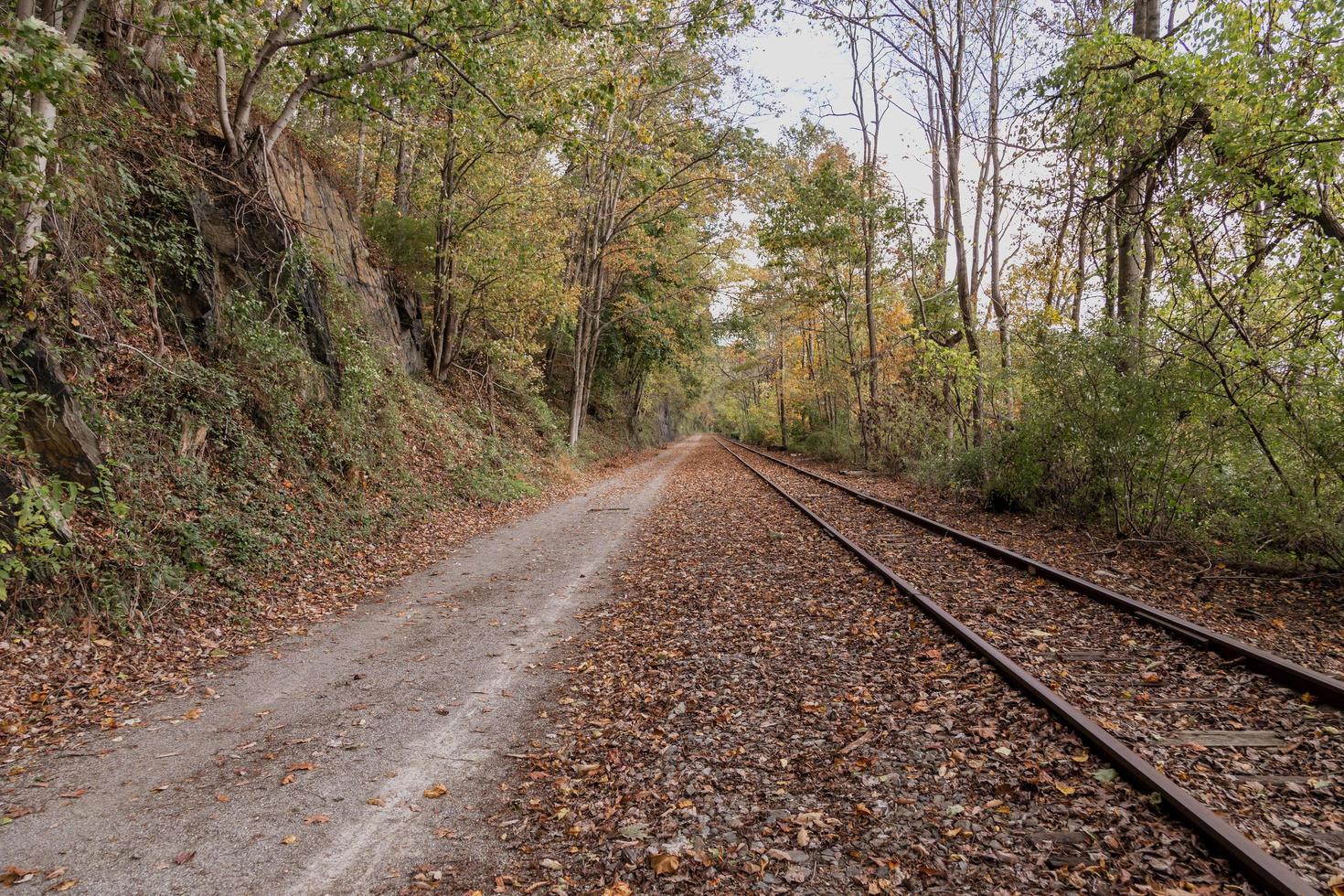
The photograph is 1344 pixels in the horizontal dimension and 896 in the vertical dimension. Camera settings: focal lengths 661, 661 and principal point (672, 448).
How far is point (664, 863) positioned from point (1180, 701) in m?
3.69

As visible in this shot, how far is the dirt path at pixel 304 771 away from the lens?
319 cm

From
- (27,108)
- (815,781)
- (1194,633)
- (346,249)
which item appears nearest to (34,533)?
(27,108)

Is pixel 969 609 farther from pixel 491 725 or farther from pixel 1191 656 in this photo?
pixel 491 725

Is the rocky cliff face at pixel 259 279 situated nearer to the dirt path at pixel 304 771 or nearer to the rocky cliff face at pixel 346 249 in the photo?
the rocky cliff face at pixel 346 249

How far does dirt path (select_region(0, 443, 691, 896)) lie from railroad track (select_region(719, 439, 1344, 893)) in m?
3.49

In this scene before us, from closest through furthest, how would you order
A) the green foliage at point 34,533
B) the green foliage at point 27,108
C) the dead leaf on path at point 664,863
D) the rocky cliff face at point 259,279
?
1. the dead leaf on path at point 664,863
2. the green foliage at point 27,108
3. the green foliage at point 34,533
4. the rocky cliff face at point 259,279

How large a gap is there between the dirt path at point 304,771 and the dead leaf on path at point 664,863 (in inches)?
34.7

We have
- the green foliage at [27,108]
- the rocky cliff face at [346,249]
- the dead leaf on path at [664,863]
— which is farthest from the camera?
the rocky cliff face at [346,249]

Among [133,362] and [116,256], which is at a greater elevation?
[116,256]

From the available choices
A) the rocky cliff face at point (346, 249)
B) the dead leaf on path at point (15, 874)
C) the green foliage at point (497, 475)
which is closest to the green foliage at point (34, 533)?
the dead leaf on path at point (15, 874)

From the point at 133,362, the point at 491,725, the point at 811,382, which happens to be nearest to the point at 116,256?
the point at 133,362

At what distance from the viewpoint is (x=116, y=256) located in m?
7.62

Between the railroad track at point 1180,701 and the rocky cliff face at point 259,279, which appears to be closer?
the railroad track at point 1180,701

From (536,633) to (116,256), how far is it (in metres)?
6.56
